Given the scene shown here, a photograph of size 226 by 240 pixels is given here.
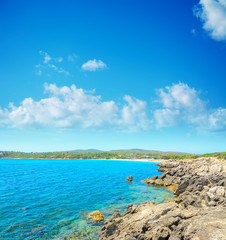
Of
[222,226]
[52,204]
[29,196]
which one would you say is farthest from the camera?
[29,196]

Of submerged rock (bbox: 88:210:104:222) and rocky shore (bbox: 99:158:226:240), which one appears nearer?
rocky shore (bbox: 99:158:226:240)

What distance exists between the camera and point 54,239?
902 inches

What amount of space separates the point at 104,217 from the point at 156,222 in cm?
1461

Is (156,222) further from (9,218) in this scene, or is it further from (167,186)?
(167,186)

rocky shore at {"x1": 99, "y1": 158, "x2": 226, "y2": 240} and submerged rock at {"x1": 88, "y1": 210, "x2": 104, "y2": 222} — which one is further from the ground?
rocky shore at {"x1": 99, "y1": 158, "x2": 226, "y2": 240}

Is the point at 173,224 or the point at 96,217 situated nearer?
the point at 173,224

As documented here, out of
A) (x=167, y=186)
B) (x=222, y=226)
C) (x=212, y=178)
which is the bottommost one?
(x=167, y=186)

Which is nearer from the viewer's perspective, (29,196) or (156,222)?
(156,222)

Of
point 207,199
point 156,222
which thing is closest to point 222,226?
point 156,222

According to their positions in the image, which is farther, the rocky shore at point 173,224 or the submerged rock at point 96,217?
the submerged rock at point 96,217

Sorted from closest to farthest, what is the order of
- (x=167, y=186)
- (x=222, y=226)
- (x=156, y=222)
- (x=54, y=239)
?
1. (x=222, y=226)
2. (x=156, y=222)
3. (x=54, y=239)
4. (x=167, y=186)

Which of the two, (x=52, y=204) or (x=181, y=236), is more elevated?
(x=181, y=236)

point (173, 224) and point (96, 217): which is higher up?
point (173, 224)

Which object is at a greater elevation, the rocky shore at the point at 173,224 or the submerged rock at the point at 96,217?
the rocky shore at the point at 173,224
